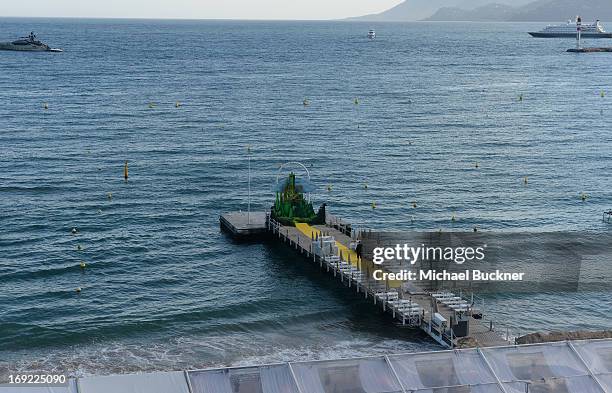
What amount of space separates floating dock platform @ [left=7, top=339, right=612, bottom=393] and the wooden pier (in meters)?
17.4

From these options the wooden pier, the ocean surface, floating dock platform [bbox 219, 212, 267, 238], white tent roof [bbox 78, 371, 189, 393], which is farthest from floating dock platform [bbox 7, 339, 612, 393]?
floating dock platform [bbox 219, 212, 267, 238]

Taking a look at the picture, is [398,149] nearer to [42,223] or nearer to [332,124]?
[332,124]

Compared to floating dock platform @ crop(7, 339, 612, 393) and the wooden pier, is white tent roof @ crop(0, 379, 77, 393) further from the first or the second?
the wooden pier

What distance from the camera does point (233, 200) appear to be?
8325 centimetres

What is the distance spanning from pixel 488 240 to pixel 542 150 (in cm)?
4472

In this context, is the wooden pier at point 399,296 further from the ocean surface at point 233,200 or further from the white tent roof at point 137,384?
the white tent roof at point 137,384

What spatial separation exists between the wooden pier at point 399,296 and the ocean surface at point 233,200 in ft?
3.28

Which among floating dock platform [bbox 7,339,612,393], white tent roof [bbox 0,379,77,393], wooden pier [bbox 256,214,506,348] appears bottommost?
wooden pier [bbox 256,214,506,348]

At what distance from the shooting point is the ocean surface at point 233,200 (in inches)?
2078

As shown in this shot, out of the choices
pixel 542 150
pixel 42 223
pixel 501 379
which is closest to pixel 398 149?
pixel 542 150

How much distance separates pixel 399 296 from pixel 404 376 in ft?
A: 84.1

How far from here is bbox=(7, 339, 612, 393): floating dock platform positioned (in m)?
27.9

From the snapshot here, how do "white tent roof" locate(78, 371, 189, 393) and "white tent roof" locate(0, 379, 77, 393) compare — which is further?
"white tent roof" locate(78, 371, 189, 393)

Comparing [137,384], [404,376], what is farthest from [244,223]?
[137,384]
